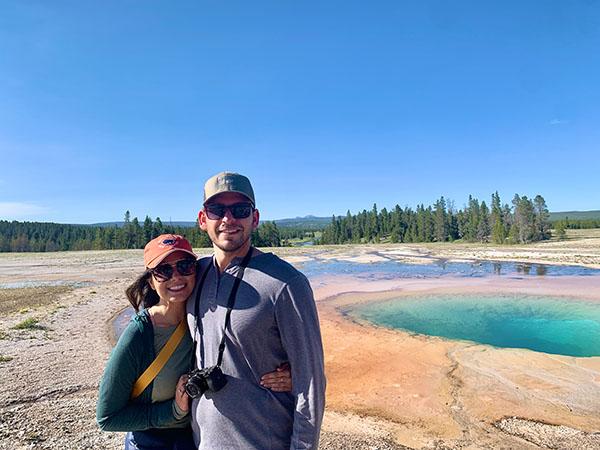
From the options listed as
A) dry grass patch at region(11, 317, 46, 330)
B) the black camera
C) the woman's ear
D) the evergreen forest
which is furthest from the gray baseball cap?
the evergreen forest

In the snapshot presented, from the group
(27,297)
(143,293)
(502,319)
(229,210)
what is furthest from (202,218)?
(27,297)

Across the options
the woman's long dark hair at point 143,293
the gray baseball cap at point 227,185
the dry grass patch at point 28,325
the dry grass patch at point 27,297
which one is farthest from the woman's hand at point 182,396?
the dry grass patch at point 27,297

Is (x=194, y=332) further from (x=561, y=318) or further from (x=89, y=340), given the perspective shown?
(x=561, y=318)

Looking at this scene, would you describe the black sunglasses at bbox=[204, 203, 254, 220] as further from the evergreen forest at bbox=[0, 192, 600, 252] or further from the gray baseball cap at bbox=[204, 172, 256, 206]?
the evergreen forest at bbox=[0, 192, 600, 252]

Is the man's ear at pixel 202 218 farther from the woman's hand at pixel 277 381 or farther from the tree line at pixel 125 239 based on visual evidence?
the tree line at pixel 125 239

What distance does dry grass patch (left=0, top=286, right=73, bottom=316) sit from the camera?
55.9 ft

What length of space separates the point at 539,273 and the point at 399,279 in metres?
10.7

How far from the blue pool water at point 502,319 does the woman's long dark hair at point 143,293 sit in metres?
11.7

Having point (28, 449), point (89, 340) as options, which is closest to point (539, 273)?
point (89, 340)

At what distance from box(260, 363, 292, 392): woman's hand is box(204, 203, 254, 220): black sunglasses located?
95cm

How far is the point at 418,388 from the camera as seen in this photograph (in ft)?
25.8

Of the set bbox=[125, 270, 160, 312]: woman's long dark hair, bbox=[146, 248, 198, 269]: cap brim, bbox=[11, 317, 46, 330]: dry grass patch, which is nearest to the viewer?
bbox=[146, 248, 198, 269]: cap brim

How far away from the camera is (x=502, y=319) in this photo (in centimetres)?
1474

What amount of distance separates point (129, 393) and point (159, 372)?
21 centimetres
